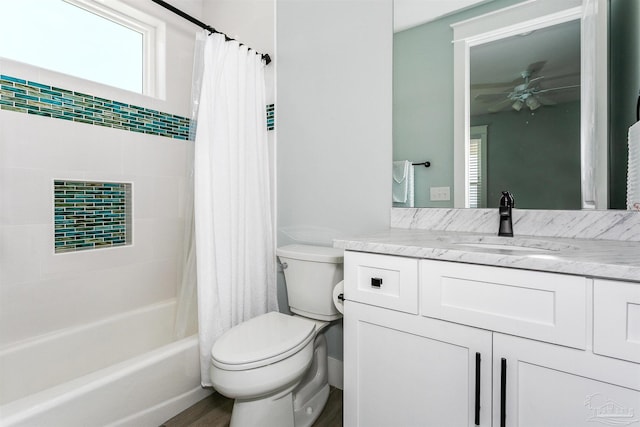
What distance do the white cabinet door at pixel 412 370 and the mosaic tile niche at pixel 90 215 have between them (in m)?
1.47

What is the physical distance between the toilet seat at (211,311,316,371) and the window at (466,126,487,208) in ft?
3.05

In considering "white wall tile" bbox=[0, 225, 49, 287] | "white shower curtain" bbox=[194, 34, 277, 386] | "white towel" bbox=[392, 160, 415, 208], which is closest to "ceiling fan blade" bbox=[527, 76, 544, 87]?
"white towel" bbox=[392, 160, 415, 208]

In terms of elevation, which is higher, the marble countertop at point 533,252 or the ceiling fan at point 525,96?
the ceiling fan at point 525,96

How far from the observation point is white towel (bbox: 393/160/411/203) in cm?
160

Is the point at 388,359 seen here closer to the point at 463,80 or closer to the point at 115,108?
the point at 463,80

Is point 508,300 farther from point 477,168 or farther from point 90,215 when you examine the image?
point 90,215

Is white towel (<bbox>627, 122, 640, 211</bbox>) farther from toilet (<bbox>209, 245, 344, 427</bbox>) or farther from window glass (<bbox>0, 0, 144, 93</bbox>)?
window glass (<bbox>0, 0, 144, 93</bbox>)

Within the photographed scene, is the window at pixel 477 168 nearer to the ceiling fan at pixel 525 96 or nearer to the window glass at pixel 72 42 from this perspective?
the ceiling fan at pixel 525 96

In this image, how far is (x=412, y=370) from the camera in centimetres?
105

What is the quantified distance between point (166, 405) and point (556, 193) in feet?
6.32

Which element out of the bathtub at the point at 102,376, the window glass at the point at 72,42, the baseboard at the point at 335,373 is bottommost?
the baseboard at the point at 335,373

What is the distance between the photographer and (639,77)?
1.13 m

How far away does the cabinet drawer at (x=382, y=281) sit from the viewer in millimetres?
1043

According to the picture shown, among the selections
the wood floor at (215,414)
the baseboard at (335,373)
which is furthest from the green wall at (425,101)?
Answer: the wood floor at (215,414)
